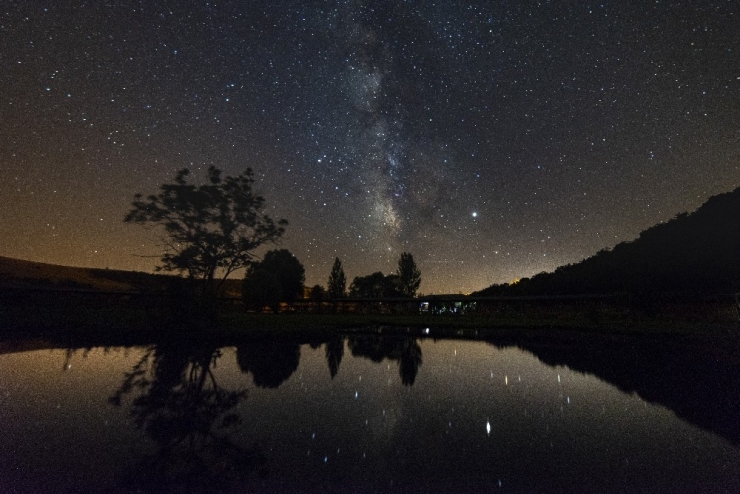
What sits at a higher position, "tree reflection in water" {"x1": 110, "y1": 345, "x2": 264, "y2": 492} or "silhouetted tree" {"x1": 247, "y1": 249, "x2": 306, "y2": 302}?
"silhouetted tree" {"x1": 247, "y1": 249, "x2": 306, "y2": 302}

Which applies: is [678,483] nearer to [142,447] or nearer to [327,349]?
[142,447]

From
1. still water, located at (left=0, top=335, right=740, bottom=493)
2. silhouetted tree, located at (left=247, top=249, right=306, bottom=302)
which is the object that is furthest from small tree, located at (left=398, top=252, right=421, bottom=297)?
still water, located at (left=0, top=335, right=740, bottom=493)

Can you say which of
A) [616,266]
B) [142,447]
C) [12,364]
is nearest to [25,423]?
[142,447]

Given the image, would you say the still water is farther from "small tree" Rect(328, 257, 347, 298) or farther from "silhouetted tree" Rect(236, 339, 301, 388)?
"small tree" Rect(328, 257, 347, 298)

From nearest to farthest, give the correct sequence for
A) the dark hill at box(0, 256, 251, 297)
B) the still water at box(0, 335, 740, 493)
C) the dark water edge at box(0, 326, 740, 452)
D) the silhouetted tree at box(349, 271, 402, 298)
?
1. the still water at box(0, 335, 740, 493)
2. the dark water edge at box(0, 326, 740, 452)
3. the dark hill at box(0, 256, 251, 297)
4. the silhouetted tree at box(349, 271, 402, 298)

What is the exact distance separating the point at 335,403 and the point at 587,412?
6.62 m

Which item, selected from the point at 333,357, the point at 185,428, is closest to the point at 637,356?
the point at 333,357

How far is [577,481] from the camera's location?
195 inches

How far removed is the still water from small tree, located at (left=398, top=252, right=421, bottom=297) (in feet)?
315

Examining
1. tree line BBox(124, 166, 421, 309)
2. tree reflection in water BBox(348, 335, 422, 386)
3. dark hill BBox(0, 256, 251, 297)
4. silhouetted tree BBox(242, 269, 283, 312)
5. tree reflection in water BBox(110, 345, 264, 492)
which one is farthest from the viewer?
dark hill BBox(0, 256, 251, 297)

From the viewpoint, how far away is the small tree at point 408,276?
357 ft

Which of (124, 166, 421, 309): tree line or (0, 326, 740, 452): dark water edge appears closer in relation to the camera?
(0, 326, 740, 452): dark water edge

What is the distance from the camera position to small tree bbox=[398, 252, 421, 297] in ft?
357

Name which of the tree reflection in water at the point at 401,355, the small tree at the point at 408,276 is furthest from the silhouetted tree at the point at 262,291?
the small tree at the point at 408,276
